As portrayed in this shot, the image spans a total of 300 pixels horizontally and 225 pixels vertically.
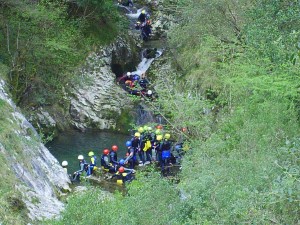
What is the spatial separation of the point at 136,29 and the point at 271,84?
648 inches

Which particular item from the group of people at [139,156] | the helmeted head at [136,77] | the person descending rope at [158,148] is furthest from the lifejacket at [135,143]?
the helmeted head at [136,77]

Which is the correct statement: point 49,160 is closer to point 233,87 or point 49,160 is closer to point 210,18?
point 233,87

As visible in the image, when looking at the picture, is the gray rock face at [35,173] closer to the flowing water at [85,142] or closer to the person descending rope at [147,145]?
the flowing water at [85,142]

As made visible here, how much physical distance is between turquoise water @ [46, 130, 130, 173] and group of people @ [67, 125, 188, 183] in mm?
1113

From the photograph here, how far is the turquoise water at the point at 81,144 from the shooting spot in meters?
18.0

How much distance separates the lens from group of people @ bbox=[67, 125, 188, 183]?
15.5m

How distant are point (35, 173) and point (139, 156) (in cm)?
662

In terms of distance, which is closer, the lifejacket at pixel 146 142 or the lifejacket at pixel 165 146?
the lifejacket at pixel 165 146

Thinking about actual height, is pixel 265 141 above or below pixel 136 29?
above

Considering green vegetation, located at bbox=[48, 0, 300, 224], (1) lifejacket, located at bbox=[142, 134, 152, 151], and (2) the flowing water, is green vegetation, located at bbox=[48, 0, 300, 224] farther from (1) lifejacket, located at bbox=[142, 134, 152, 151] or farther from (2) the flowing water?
(2) the flowing water

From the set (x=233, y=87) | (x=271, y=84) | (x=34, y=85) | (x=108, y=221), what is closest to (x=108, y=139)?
(x=34, y=85)

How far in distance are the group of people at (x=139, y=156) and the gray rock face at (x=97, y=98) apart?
3.65 meters

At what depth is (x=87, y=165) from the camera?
15.5 m

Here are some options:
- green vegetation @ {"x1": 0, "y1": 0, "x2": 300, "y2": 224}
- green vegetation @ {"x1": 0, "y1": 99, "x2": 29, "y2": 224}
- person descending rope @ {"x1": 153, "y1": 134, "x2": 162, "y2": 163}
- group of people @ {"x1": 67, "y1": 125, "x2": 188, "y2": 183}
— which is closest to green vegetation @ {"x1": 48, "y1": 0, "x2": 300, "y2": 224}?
green vegetation @ {"x1": 0, "y1": 0, "x2": 300, "y2": 224}
